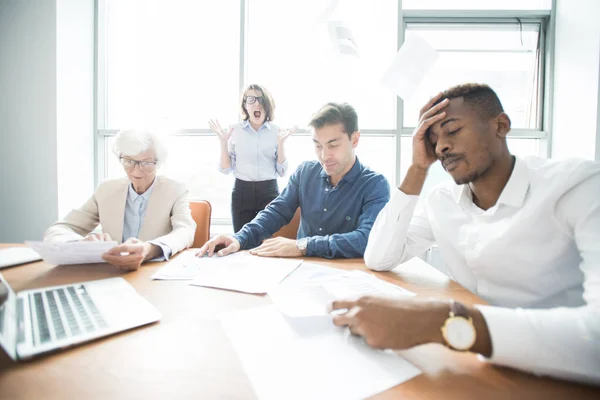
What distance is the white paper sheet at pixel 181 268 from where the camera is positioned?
1.01 metres

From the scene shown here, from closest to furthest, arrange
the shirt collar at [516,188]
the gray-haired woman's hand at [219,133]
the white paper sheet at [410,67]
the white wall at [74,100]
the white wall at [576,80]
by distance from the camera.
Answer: the shirt collar at [516,188] → the white paper sheet at [410,67] → the white wall at [576,80] → the gray-haired woman's hand at [219,133] → the white wall at [74,100]

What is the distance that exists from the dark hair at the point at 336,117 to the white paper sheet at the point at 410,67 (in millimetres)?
306

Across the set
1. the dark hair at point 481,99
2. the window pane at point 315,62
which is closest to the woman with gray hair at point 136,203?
the dark hair at point 481,99

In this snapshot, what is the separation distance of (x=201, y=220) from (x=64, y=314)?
3.59 ft

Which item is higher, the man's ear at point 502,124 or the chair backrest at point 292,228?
the man's ear at point 502,124

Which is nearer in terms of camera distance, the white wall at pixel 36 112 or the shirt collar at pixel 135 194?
the shirt collar at pixel 135 194

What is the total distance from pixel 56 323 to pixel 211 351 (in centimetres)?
35

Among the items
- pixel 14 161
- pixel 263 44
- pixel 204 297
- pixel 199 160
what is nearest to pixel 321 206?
pixel 204 297

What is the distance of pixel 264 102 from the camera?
264cm

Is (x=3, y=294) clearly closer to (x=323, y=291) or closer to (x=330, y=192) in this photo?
Answer: (x=323, y=291)

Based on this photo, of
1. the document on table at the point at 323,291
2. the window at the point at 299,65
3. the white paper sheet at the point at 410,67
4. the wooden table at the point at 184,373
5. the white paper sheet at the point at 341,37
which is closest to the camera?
the wooden table at the point at 184,373

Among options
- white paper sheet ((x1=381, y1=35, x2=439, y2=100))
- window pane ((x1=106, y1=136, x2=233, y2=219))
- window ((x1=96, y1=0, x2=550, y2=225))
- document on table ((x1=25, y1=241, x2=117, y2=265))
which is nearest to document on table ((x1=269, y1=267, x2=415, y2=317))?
document on table ((x1=25, y1=241, x2=117, y2=265))

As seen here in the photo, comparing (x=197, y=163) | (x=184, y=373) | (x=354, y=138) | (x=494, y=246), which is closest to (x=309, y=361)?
(x=184, y=373)

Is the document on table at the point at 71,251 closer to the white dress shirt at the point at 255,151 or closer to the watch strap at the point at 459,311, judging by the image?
the watch strap at the point at 459,311
